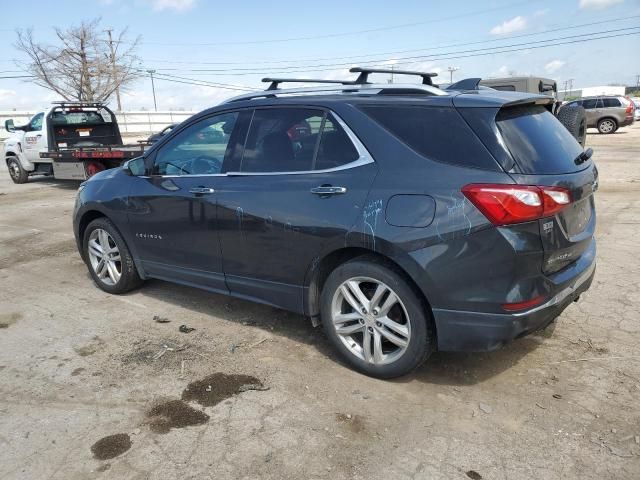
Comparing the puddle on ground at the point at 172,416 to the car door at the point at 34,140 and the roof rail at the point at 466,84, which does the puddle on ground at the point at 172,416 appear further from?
the car door at the point at 34,140

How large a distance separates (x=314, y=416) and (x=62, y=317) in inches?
109

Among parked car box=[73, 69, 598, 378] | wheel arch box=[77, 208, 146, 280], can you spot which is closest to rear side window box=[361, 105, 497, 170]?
parked car box=[73, 69, 598, 378]

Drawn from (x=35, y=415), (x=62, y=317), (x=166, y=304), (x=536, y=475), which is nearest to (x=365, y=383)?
(x=536, y=475)

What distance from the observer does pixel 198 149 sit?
440 centimetres

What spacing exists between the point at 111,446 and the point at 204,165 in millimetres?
2203

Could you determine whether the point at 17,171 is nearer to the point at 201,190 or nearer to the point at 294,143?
the point at 201,190

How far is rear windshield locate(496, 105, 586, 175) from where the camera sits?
303 cm

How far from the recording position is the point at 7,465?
108 inches

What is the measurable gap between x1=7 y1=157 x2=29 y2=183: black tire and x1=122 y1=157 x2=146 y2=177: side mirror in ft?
39.7

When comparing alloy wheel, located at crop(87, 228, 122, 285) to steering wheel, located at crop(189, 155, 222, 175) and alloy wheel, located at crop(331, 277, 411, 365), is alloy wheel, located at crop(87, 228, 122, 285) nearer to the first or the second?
steering wheel, located at crop(189, 155, 222, 175)

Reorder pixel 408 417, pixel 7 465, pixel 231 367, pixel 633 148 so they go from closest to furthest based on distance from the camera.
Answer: pixel 7 465 < pixel 408 417 < pixel 231 367 < pixel 633 148

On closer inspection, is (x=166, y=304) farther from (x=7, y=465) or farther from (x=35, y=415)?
(x=7, y=465)

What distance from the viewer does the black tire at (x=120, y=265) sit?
502 centimetres

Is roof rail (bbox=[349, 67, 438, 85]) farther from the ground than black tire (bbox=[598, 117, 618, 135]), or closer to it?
farther from the ground
